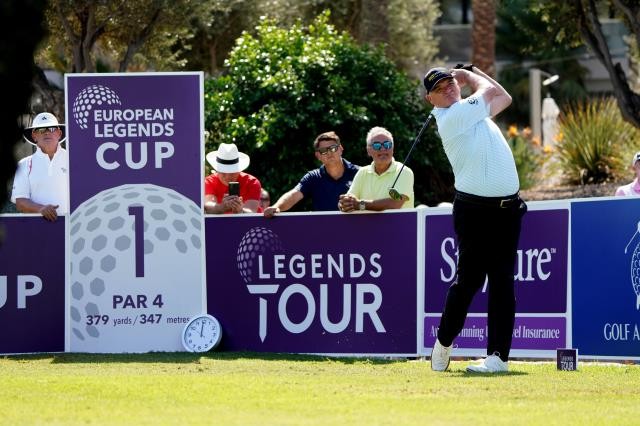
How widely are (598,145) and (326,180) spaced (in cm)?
940

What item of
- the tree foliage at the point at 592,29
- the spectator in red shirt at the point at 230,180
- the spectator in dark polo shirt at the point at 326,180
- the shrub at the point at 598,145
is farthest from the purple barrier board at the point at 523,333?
the shrub at the point at 598,145

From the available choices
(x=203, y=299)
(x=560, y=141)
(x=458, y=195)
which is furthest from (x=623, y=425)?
(x=560, y=141)

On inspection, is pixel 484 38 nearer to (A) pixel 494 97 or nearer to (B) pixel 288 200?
(B) pixel 288 200

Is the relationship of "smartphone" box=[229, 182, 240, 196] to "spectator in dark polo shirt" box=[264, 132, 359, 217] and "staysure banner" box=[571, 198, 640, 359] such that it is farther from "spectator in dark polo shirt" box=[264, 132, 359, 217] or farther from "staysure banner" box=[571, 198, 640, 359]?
"staysure banner" box=[571, 198, 640, 359]

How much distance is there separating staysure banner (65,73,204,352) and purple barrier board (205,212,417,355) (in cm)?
25

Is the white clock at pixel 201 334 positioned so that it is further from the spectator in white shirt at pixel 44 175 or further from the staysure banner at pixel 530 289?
the staysure banner at pixel 530 289

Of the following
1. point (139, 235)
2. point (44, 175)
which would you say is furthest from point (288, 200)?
point (44, 175)

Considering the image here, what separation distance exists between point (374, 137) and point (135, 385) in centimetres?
377

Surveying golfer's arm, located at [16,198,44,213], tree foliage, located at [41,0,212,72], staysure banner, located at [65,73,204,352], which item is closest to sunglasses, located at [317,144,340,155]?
staysure banner, located at [65,73,204,352]

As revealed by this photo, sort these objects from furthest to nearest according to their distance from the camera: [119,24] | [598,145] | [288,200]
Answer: [119,24]
[598,145]
[288,200]

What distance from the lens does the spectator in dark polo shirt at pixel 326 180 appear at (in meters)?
11.6

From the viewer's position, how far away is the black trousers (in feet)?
30.6

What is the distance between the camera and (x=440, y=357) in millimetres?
9508

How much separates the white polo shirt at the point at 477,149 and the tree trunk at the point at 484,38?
45.8 ft
